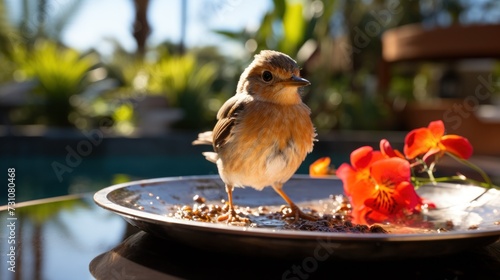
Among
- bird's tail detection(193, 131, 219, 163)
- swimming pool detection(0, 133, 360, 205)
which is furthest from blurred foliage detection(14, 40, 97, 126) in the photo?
bird's tail detection(193, 131, 219, 163)

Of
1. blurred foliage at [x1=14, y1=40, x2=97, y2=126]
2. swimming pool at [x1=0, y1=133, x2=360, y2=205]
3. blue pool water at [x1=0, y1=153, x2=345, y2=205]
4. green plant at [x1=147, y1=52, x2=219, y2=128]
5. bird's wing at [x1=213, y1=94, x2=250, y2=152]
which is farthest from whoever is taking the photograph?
green plant at [x1=147, y1=52, x2=219, y2=128]

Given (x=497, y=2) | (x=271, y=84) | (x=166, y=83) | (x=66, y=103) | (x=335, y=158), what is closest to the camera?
(x=271, y=84)

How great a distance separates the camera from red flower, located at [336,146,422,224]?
1.47m

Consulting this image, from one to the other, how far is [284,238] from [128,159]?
7697 millimetres

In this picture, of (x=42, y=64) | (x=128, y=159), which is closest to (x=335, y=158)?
(x=128, y=159)

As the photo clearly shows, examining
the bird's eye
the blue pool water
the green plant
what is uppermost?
the bird's eye

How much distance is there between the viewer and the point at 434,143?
63.4 inches

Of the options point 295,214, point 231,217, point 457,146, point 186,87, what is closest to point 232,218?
point 231,217

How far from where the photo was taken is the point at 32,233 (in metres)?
1.35

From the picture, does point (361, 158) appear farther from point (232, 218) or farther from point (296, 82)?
point (232, 218)

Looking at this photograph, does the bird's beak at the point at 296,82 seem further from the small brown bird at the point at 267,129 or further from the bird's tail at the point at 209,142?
the bird's tail at the point at 209,142

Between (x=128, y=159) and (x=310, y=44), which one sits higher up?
(x=310, y=44)

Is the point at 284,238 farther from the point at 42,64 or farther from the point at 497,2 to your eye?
the point at 497,2

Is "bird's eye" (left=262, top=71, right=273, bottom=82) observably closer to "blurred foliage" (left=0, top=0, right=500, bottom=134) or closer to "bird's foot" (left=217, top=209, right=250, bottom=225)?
"bird's foot" (left=217, top=209, right=250, bottom=225)
